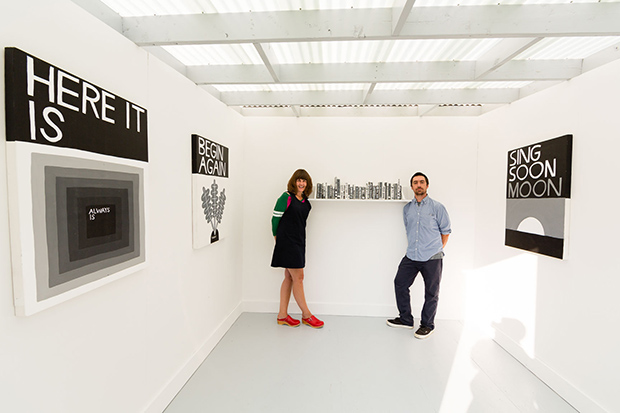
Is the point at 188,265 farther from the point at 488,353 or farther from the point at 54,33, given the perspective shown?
the point at 488,353

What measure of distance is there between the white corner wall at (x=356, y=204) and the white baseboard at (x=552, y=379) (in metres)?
0.87

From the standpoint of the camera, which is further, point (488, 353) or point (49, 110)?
point (488, 353)

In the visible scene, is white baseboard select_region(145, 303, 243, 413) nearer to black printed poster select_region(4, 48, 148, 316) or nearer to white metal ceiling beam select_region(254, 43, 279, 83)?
black printed poster select_region(4, 48, 148, 316)

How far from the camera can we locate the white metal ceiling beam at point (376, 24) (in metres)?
1.75

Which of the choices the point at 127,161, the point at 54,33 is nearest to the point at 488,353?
the point at 127,161

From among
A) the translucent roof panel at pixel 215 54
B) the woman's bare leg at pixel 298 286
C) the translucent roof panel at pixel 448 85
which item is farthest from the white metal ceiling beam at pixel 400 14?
the woman's bare leg at pixel 298 286

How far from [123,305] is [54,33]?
1418mm

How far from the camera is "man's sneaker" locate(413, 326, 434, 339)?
3.48 metres

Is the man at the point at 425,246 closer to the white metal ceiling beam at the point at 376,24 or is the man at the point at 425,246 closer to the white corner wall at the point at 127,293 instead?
the white metal ceiling beam at the point at 376,24

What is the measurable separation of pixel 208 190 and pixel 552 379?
3436 millimetres

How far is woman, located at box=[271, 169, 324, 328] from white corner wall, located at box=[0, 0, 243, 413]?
0.74 metres

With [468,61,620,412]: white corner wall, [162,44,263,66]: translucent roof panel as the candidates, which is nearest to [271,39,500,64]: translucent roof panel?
[162,44,263,66]: translucent roof panel

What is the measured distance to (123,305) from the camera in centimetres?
180

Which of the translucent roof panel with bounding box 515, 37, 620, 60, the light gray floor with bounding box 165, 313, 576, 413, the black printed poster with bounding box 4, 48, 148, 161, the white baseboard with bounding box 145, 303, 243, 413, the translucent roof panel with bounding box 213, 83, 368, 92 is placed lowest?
the light gray floor with bounding box 165, 313, 576, 413
